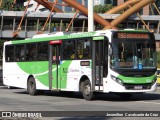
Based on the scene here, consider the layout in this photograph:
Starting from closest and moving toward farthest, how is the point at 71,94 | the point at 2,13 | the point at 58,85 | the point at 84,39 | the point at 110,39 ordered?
the point at 110,39 → the point at 84,39 → the point at 58,85 → the point at 71,94 → the point at 2,13

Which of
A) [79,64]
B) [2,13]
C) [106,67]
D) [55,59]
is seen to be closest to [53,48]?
[55,59]

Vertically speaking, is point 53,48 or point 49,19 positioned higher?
point 49,19

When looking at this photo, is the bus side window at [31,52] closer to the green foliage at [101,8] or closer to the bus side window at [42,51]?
the bus side window at [42,51]

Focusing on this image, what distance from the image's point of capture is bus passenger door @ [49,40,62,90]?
952 inches

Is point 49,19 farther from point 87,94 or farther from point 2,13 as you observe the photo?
point 87,94

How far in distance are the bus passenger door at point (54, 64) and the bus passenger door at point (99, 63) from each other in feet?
9.91

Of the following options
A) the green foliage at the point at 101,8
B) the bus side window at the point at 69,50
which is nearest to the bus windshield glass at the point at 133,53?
the bus side window at the point at 69,50

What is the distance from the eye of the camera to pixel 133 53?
20938 millimetres

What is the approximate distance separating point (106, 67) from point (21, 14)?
79439 mm

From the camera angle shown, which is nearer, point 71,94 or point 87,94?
point 87,94

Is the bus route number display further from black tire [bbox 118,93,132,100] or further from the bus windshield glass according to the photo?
black tire [bbox 118,93,132,100]

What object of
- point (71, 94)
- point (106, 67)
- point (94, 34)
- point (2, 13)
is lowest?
point (71, 94)

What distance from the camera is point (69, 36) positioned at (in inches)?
925

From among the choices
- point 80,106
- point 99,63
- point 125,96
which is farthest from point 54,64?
point 80,106
